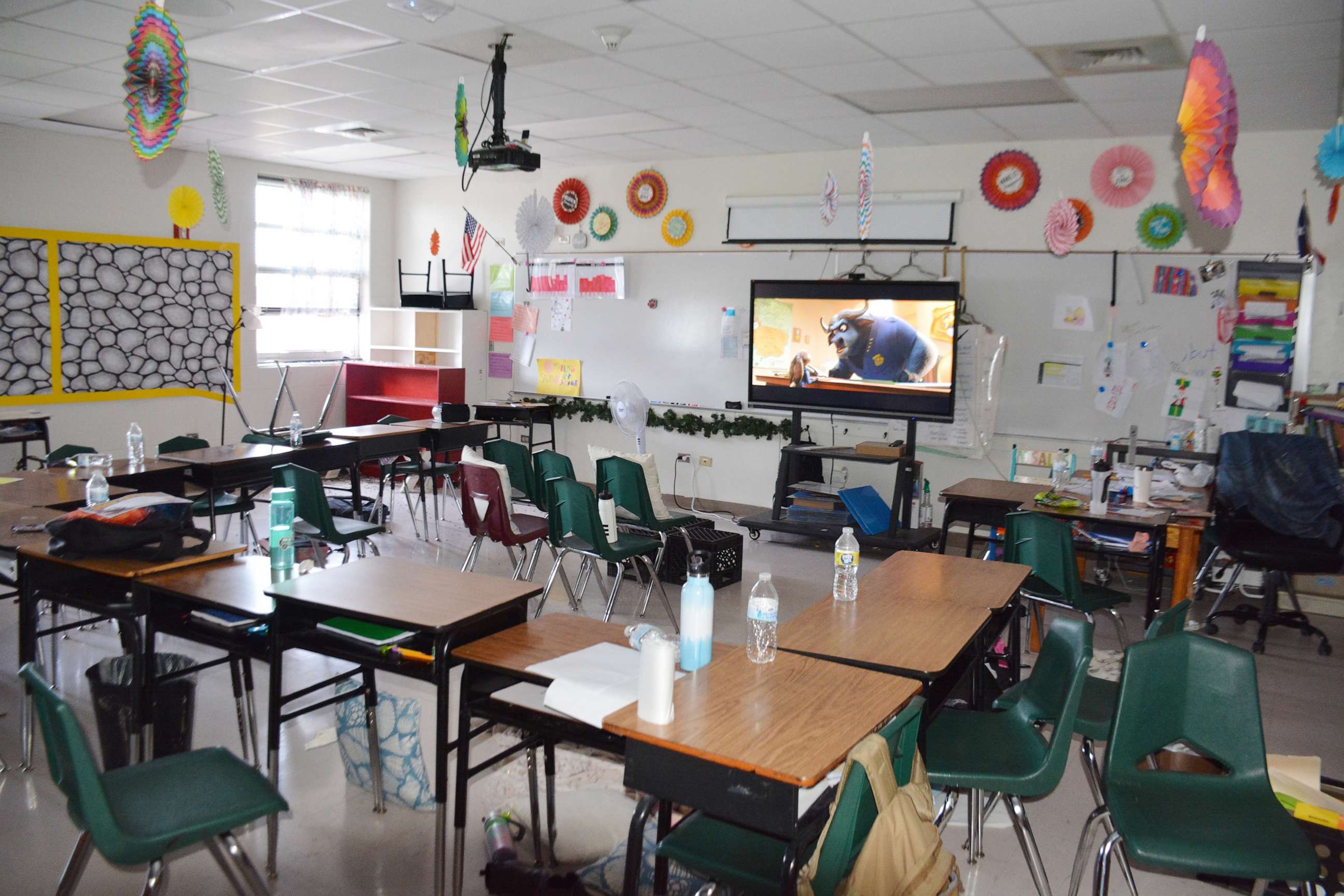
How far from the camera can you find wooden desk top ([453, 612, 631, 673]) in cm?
249

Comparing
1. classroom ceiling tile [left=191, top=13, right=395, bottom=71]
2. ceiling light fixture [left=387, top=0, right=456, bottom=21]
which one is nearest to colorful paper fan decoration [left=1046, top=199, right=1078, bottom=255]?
ceiling light fixture [left=387, top=0, right=456, bottom=21]

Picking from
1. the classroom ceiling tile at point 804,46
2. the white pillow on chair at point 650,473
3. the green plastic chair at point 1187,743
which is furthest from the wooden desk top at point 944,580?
the classroom ceiling tile at point 804,46

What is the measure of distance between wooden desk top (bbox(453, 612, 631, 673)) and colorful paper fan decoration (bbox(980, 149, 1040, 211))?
528 cm

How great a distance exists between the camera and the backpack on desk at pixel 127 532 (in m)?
3.12

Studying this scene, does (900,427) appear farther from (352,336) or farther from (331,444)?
(352,336)

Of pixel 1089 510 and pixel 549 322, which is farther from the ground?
pixel 549 322

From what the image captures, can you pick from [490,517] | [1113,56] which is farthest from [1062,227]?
[490,517]

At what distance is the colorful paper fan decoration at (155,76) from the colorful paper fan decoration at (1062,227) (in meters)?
5.40

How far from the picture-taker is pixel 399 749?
10.3ft

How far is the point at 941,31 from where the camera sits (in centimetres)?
435

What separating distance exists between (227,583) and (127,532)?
411mm

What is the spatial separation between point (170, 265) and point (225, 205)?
27.7 inches

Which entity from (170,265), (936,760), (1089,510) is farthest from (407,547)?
(936,760)

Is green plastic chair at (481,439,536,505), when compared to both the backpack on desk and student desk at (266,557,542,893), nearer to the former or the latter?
the backpack on desk
